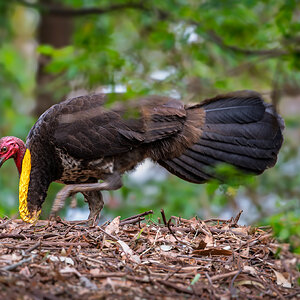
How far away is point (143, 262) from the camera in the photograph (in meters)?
3.28

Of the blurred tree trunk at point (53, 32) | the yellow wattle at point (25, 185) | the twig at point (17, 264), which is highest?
the blurred tree trunk at point (53, 32)

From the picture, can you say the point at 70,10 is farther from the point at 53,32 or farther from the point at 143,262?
the point at 143,262

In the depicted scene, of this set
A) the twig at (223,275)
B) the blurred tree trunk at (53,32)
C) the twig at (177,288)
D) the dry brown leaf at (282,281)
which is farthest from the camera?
the blurred tree trunk at (53,32)

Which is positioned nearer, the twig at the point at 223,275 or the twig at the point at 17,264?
the twig at the point at 17,264

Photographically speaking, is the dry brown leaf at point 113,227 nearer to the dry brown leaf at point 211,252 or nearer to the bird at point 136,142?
the dry brown leaf at point 211,252

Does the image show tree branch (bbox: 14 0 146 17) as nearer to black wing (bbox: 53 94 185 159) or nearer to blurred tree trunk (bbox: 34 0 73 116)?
blurred tree trunk (bbox: 34 0 73 116)

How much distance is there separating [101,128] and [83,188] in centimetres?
60

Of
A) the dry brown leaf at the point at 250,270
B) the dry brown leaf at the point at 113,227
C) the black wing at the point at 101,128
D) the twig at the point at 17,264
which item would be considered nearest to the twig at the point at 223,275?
the dry brown leaf at the point at 250,270

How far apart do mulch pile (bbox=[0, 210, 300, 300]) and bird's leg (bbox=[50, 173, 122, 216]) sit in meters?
0.32

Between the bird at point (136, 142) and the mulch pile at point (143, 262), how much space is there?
31.8 inches

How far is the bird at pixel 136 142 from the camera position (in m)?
4.62

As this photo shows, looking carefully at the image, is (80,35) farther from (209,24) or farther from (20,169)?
(20,169)

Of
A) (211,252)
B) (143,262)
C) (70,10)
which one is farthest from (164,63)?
(143,262)

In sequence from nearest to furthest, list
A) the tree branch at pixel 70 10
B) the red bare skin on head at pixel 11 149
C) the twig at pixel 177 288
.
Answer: the twig at pixel 177 288, the red bare skin on head at pixel 11 149, the tree branch at pixel 70 10
